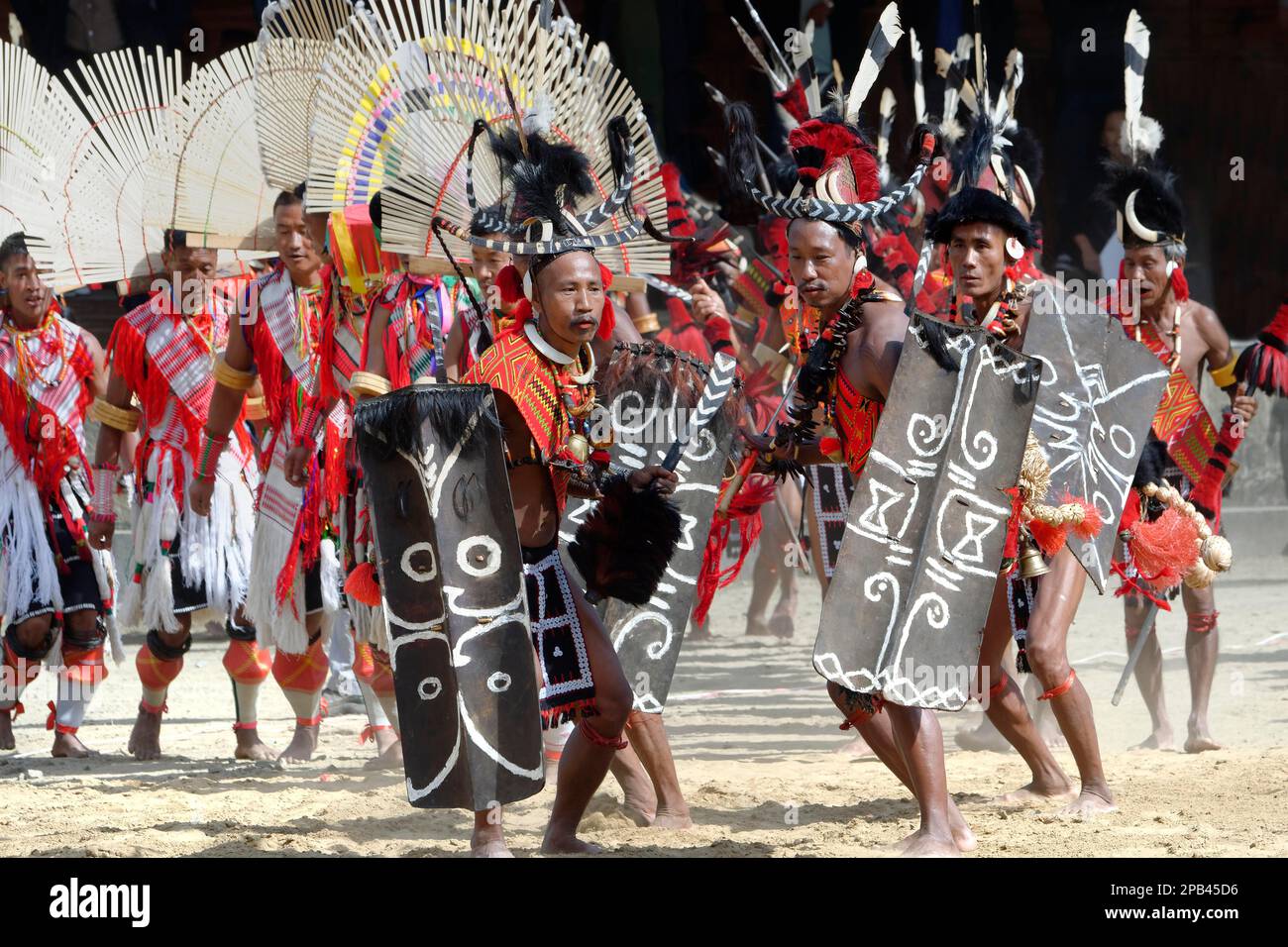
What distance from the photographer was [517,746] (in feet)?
15.3

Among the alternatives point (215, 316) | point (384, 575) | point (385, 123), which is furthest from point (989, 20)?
point (384, 575)

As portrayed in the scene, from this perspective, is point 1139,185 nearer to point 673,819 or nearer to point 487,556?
point 673,819

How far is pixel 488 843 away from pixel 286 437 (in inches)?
97.5

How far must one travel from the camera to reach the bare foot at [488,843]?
4707 mm

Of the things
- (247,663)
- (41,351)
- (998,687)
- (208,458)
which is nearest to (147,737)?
→ (247,663)

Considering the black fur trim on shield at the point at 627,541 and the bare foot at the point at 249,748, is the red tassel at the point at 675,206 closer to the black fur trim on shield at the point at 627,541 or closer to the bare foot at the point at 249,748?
the bare foot at the point at 249,748

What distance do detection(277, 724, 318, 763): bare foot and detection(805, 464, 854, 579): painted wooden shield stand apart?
220 cm

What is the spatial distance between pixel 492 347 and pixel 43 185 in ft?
10.5

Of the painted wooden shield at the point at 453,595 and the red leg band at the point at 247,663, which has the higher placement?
the painted wooden shield at the point at 453,595

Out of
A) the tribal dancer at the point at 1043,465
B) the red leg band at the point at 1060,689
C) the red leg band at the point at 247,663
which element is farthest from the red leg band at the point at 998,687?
the red leg band at the point at 247,663

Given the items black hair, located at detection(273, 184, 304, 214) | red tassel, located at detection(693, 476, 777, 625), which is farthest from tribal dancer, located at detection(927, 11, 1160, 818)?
black hair, located at detection(273, 184, 304, 214)

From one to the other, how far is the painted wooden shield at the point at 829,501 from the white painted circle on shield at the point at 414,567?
7.16ft

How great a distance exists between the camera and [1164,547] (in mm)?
6016

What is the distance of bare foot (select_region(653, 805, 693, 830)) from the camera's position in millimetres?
5547
